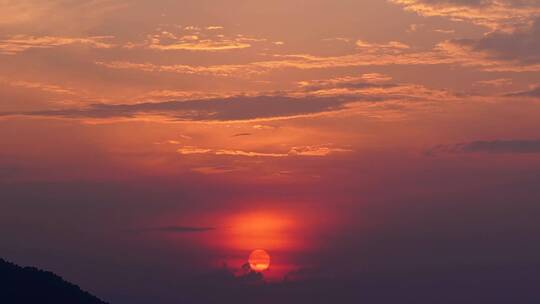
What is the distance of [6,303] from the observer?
128125 millimetres

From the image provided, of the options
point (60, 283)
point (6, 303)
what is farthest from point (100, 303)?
point (6, 303)

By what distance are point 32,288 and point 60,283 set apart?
521 centimetres

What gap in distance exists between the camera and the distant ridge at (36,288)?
436ft

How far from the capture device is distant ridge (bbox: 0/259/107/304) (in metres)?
133

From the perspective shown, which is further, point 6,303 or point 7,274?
point 7,274

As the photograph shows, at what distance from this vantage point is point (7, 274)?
138000 millimetres

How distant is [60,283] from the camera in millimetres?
140875

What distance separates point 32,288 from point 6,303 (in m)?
8.38

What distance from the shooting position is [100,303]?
140750mm

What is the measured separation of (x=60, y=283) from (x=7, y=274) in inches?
273

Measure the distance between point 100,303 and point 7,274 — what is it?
12326 mm

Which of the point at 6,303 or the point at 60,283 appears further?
the point at 60,283

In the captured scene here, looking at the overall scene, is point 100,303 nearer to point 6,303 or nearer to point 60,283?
point 60,283

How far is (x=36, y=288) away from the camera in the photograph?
5379 inches
